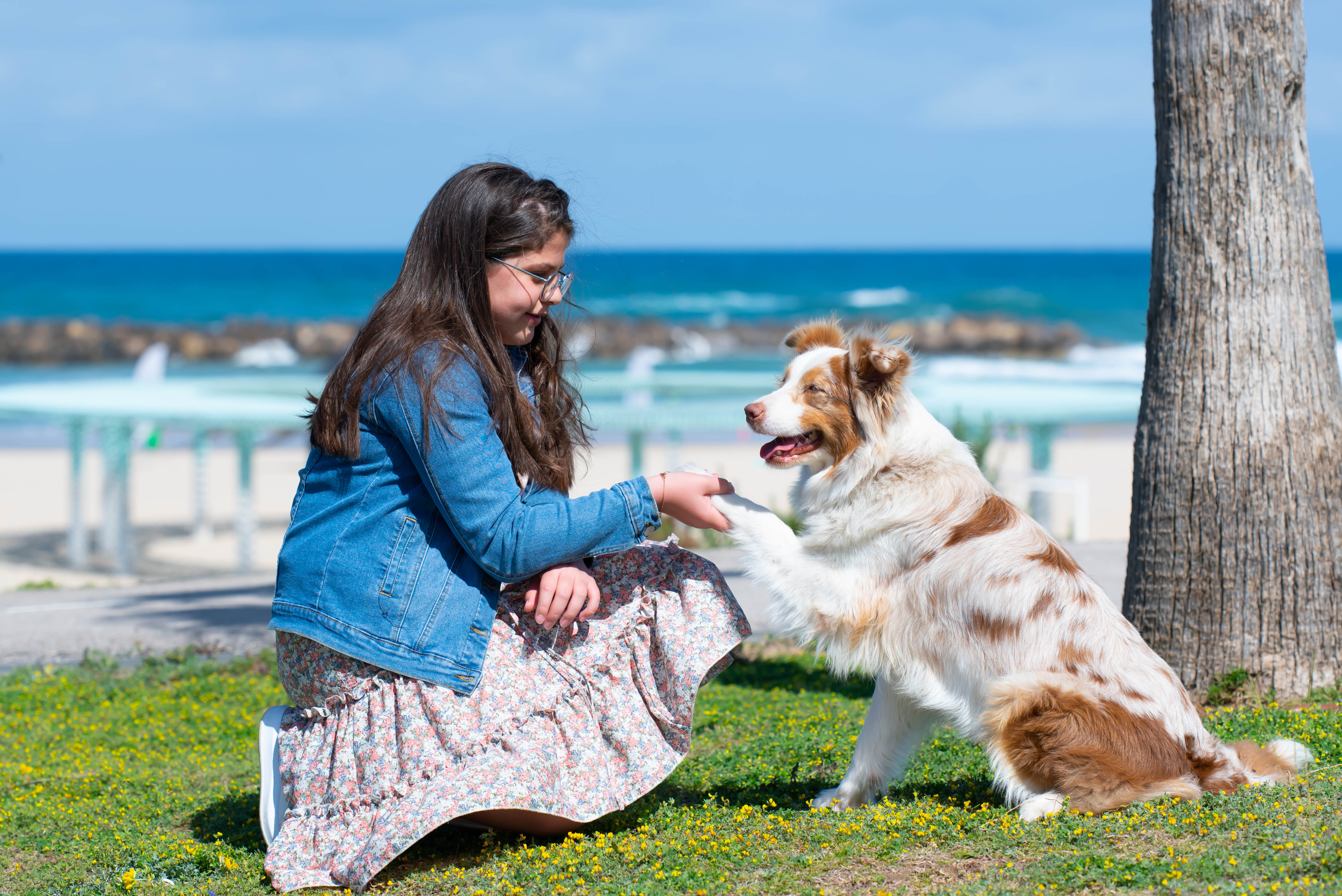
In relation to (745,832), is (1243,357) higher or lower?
higher

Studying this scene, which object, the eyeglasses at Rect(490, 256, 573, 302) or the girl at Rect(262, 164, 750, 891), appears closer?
the girl at Rect(262, 164, 750, 891)

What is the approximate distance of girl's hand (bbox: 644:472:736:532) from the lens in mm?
3650

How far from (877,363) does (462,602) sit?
142 cm

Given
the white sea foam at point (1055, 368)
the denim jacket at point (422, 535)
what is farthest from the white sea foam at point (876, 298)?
the denim jacket at point (422, 535)

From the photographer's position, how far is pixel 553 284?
3715mm

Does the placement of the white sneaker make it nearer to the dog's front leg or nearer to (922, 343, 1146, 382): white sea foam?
the dog's front leg

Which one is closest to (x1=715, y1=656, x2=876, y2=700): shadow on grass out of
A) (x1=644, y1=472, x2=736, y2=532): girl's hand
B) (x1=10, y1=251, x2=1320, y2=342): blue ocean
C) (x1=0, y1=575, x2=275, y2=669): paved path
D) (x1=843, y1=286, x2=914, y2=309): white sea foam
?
(x1=644, y1=472, x2=736, y2=532): girl's hand

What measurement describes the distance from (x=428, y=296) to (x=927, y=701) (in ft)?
6.34

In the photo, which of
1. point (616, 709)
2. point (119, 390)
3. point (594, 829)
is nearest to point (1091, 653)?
point (616, 709)

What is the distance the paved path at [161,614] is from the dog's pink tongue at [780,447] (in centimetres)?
315

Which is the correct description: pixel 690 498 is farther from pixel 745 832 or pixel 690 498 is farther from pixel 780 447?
pixel 745 832

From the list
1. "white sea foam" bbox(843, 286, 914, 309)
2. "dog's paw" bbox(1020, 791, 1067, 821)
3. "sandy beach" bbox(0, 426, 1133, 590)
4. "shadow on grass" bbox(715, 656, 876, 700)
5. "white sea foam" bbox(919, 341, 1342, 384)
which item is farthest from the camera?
"white sea foam" bbox(843, 286, 914, 309)

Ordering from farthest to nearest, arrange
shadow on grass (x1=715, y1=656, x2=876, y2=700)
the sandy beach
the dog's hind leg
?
1. the sandy beach
2. shadow on grass (x1=715, y1=656, x2=876, y2=700)
3. the dog's hind leg

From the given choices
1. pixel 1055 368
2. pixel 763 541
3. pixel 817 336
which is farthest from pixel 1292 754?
pixel 1055 368
